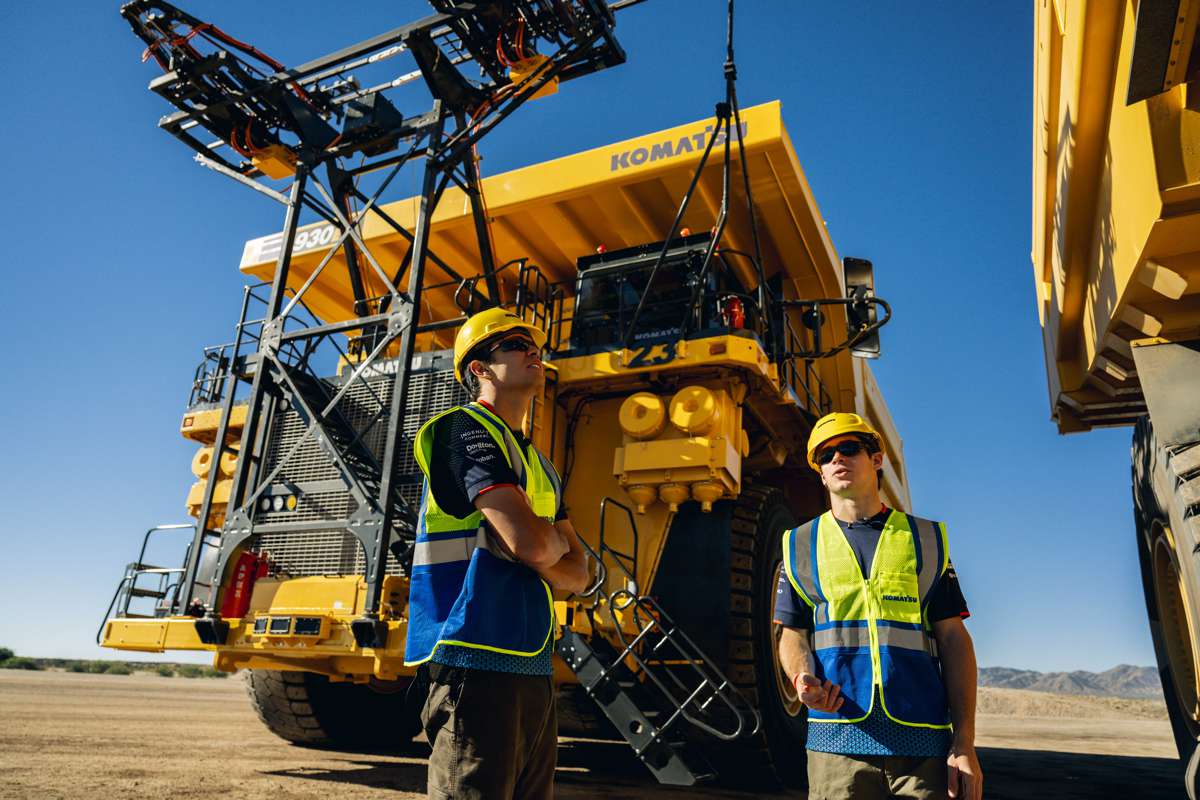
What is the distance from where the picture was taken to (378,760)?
20.3ft

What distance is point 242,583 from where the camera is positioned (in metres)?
5.31

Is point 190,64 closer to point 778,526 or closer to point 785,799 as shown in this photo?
point 778,526

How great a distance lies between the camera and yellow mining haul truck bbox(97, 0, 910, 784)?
16.1ft

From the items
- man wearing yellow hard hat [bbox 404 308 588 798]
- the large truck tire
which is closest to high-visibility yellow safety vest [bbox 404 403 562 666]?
man wearing yellow hard hat [bbox 404 308 588 798]

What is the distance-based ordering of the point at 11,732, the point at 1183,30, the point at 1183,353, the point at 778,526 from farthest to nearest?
the point at 11,732 < the point at 778,526 < the point at 1183,353 < the point at 1183,30

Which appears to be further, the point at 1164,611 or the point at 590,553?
the point at 590,553

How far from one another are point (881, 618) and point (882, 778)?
0.36 m

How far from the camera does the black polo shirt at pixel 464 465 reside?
5.56ft

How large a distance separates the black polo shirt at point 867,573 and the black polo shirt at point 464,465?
2.82 ft

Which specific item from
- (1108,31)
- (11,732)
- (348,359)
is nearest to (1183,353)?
(1108,31)

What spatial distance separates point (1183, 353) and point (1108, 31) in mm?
1323

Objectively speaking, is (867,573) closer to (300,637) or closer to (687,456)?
(687,456)

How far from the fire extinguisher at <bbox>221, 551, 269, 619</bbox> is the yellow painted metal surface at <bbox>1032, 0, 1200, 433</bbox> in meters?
5.16

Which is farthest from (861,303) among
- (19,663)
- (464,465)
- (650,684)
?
(19,663)
